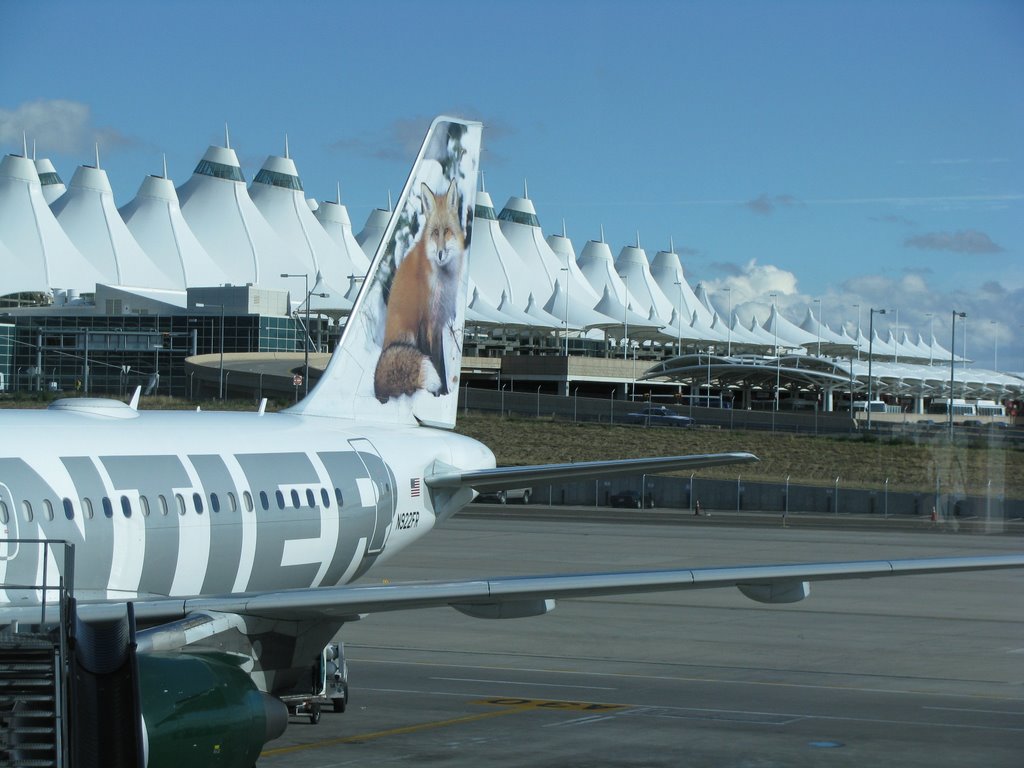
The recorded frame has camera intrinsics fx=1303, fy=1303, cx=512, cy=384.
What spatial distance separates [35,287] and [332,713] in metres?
131

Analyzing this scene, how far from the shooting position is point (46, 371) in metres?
117

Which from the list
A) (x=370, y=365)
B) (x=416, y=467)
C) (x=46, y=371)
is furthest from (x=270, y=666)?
(x=46, y=371)

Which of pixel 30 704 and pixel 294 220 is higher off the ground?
pixel 294 220

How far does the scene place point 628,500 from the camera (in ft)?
215

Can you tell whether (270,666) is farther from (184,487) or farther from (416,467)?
(416,467)

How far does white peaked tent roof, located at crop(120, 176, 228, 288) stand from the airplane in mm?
129400

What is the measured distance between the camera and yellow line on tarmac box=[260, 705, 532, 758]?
1481cm

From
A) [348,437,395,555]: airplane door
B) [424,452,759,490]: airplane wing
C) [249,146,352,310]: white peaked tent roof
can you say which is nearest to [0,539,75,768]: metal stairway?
[424,452,759,490]: airplane wing

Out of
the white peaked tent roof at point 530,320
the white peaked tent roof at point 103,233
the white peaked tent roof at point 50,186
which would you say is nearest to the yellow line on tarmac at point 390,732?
the white peaked tent roof at point 103,233

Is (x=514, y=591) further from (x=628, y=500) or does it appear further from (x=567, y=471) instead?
(x=628, y=500)

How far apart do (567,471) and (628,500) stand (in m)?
46.6

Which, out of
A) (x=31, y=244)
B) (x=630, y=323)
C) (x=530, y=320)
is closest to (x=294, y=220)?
(x=530, y=320)

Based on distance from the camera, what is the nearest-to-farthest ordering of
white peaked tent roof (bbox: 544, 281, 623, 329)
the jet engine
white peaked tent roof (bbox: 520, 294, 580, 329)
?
the jet engine, white peaked tent roof (bbox: 520, 294, 580, 329), white peaked tent roof (bbox: 544, 281, 623, 329)

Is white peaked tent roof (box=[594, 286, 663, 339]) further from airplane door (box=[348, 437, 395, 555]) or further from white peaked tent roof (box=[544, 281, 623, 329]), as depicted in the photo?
airplane door (box=[348, 437, 395, 555])
